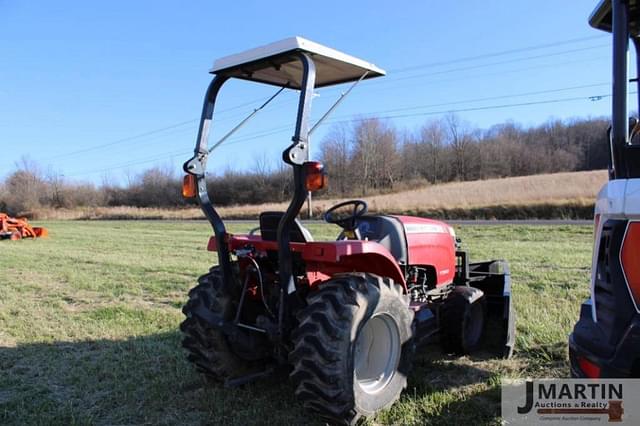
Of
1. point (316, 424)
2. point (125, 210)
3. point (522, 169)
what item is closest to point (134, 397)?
point (316, 424)

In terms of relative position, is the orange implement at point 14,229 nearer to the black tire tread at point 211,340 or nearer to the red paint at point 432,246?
the black tire tread at point 211,340

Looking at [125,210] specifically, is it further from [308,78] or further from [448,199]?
[308,78]

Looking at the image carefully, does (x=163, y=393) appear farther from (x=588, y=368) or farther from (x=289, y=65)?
(x=588, y=368)

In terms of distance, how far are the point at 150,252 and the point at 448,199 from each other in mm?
21712

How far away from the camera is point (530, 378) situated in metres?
3.95

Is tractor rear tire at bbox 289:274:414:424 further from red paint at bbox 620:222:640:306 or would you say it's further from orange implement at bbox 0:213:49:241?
orange implement at bbox 0:213:49:241

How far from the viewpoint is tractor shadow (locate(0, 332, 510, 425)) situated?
3.42 metres

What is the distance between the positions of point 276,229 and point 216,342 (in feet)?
3.14

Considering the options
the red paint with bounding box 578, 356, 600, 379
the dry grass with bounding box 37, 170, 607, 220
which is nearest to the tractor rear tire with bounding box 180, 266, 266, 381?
the red paint with bounding box 578, 356, 600, 379

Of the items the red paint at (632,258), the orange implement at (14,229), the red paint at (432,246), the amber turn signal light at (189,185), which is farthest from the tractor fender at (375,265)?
the orange implement at (14,229)

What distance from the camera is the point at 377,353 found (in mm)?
3551

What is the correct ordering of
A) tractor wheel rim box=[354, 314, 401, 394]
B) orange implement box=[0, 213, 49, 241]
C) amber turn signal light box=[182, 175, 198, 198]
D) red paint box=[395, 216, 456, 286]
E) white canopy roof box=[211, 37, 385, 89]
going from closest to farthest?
white canopy roof box=[211, 37, 385, 89] → tractor wheel rim box=[354, 314, 401, 394] → amber turn signal light box=[182, 175, 198, 198] → red paint box=[395, 216, 456, 286] → orange implement box=[0, 213, 49, 241]

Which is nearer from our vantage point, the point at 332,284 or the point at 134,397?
the point at 332,284

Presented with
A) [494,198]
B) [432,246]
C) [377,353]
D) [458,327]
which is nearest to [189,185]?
[377,353]
